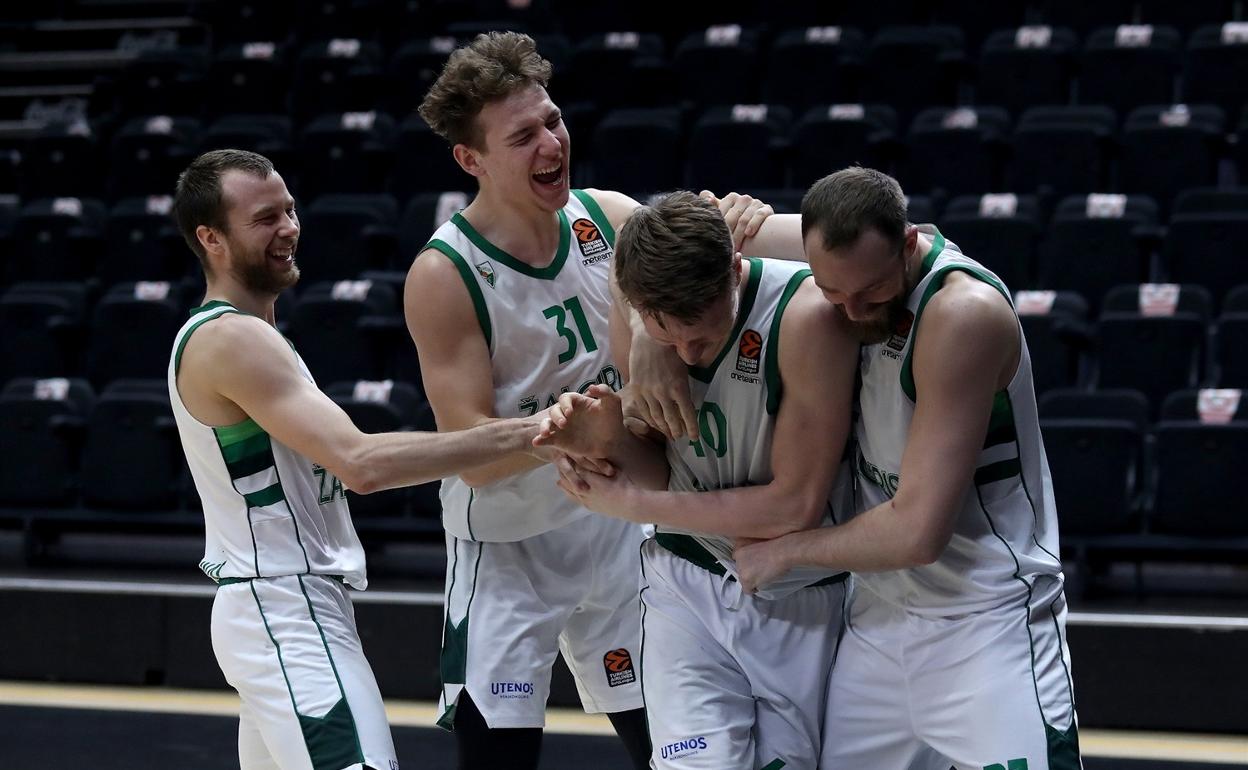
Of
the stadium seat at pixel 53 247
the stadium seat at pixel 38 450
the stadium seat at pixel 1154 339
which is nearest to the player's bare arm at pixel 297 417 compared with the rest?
the stadium seat at pixel 1154 339

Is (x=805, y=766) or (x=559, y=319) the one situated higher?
(x=559, y=319)

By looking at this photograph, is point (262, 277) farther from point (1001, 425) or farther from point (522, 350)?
point (1001, 425)

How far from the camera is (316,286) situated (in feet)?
24.2

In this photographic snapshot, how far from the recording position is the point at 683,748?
9.27 feet

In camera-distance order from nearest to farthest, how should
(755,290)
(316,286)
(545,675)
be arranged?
(755,290)
(545,675)
(316,286)

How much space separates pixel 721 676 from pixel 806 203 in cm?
92

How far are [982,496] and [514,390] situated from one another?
1068 millimetres

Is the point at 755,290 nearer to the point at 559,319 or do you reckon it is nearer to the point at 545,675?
the point at 559,319

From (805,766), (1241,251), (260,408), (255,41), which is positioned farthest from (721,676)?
(255,41)

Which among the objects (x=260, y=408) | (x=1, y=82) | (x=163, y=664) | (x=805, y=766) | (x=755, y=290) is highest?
(x=1, y=82)

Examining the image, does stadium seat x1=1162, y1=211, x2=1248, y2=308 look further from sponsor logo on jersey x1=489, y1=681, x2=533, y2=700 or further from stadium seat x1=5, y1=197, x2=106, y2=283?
stadium seat x1=5, y1=197, x2=106, y2=283

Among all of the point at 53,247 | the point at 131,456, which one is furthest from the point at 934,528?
the point at 53,247

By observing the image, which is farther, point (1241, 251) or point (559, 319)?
point (1241, 251)

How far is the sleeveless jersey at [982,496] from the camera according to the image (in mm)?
2766
